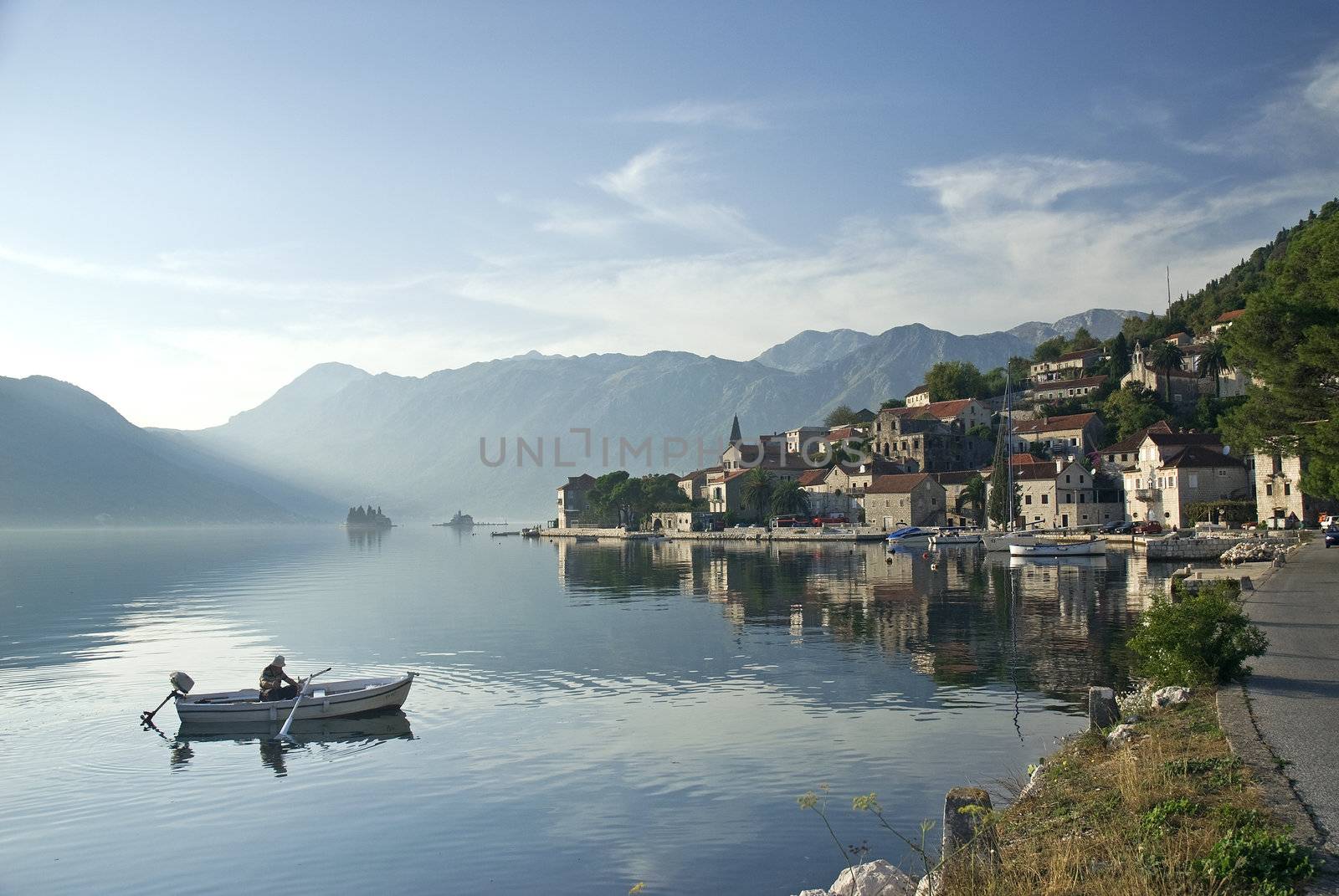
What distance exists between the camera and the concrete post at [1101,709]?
698 inches

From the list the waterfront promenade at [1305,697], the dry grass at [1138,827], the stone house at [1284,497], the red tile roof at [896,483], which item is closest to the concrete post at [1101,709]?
the waterfront promenade at [1305,697]

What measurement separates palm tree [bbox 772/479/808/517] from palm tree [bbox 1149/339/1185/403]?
50.6 m

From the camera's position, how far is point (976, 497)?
4961 inches

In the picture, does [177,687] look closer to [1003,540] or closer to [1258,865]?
[1258,865]

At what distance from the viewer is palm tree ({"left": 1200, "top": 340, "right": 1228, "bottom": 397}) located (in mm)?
127688

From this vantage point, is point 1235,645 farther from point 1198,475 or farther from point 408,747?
point 1198,475

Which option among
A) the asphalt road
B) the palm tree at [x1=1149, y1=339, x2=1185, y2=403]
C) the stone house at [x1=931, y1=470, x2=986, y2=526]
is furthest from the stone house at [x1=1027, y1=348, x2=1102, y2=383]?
the asphalt road

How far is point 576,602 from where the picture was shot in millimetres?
57281

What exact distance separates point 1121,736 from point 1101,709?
1.68m

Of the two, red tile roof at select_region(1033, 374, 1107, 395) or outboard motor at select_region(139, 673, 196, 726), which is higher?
red tile roof at select_region(1033, 374, 1107, 395)

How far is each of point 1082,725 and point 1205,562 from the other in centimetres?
5357

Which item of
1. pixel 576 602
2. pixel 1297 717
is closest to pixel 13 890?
→ pixel 1297 717

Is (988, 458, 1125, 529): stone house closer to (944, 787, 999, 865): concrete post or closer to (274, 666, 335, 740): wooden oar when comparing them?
(274, 666, 335, 740): wooden oar

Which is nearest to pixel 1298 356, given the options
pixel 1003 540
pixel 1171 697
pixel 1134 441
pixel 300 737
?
pixel 1171 697
